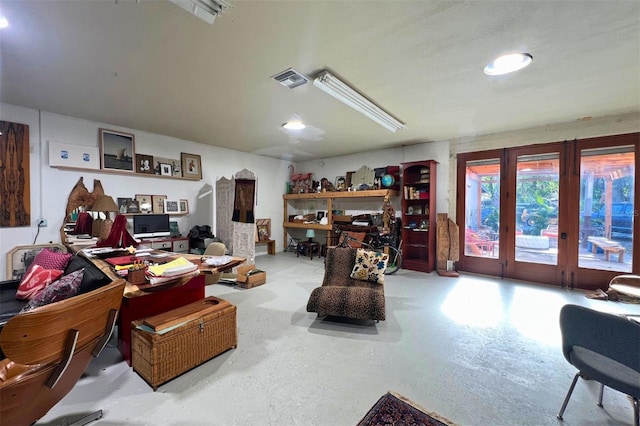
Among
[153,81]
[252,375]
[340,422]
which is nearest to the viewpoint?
[340,422]

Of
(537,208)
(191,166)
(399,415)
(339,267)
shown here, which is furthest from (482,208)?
(191,166)

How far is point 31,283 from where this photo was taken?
256 cm

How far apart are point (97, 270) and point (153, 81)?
208 cm

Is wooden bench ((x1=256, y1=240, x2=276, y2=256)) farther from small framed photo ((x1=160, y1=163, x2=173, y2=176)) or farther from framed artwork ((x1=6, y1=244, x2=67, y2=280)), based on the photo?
framed artwork ((x1=6, y1=244, x2=67, y2=280))

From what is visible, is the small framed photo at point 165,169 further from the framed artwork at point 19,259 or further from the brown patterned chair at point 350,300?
the brown patterned chair at point 350,300

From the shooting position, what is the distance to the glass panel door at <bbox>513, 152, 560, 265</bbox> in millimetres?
4484

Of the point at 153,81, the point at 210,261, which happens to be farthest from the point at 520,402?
the point at 153,81

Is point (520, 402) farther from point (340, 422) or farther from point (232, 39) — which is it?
point (232, 39)

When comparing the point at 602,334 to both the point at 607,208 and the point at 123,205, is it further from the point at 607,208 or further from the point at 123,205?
the point at 123,205

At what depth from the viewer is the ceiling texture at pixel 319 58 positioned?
6.10ft

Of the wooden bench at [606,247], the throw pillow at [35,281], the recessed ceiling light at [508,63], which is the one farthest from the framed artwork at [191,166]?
the wooden bench at [606,247]

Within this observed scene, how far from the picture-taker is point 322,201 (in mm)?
7430

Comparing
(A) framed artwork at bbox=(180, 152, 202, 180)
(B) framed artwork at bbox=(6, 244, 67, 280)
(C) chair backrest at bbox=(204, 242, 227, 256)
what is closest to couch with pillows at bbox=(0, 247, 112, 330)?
(B) framed artwork at bbox=(6, 244, 67, 280)

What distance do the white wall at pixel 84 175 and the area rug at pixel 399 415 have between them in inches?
205
